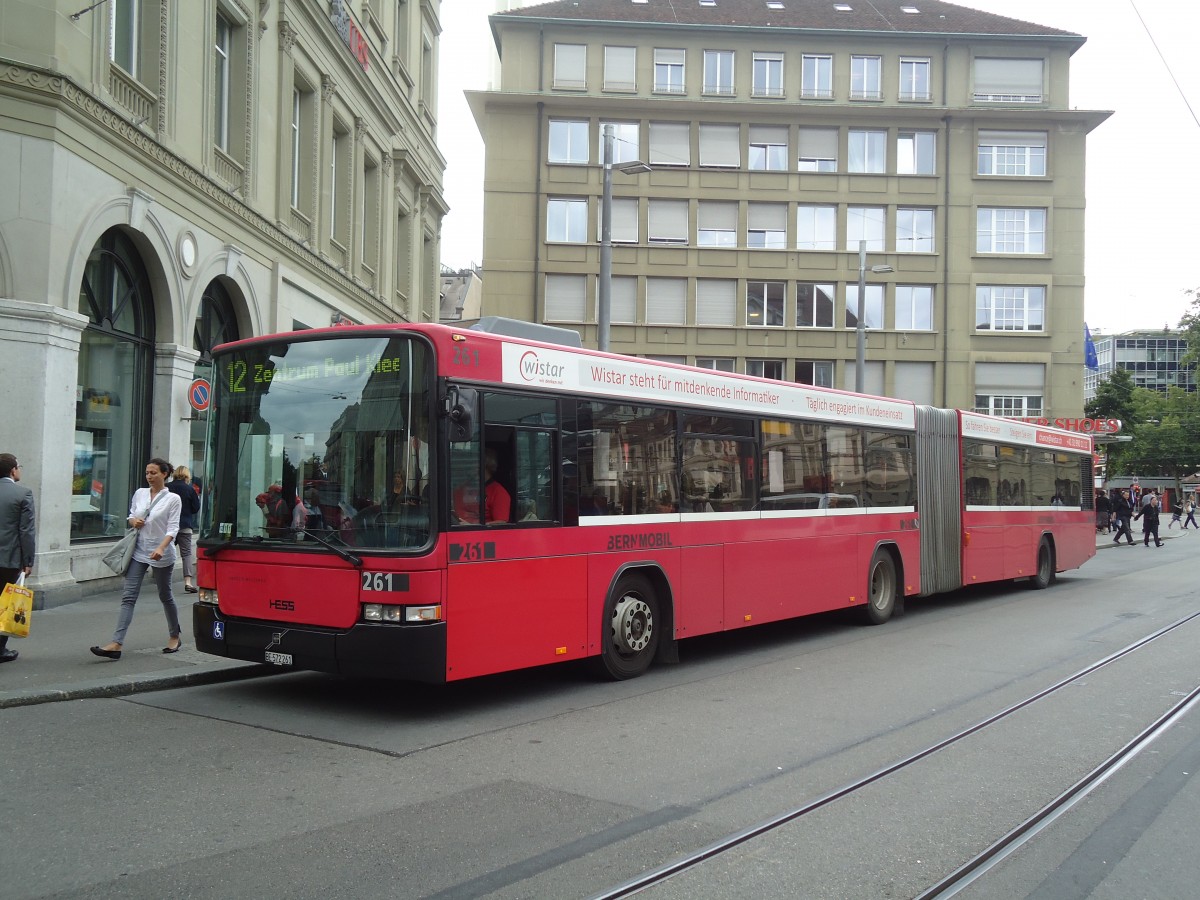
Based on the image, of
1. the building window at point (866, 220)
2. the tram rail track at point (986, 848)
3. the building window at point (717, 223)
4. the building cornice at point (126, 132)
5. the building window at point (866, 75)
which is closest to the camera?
the tram rail track at point (986, 848)

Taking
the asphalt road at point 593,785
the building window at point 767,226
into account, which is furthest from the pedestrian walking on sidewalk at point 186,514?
the building window at point 767,226

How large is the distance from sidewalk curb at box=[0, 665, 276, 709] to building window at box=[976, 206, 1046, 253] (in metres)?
40.3

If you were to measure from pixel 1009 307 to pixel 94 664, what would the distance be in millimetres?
41049

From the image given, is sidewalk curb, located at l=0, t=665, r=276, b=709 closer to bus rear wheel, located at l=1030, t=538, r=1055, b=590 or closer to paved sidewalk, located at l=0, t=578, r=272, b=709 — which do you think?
paved sidewalk, located at l=0, t=578, r=272, b=709

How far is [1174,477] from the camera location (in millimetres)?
94562

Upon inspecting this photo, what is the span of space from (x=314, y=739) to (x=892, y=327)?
1550 inches

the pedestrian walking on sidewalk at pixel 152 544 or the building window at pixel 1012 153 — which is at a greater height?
the building window at pixel 1012 153

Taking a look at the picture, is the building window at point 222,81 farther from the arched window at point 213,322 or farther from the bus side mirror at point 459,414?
the bus side mirror at point 459,414

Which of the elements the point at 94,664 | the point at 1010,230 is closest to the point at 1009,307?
the point at 1010,230

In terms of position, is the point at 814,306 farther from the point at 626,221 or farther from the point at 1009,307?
the point at 626,221

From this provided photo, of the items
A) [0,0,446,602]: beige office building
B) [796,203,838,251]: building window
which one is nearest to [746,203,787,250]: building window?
[796,203,838,251]: building window

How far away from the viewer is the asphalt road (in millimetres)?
4562

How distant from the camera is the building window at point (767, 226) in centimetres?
4300

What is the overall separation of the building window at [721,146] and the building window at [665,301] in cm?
496
